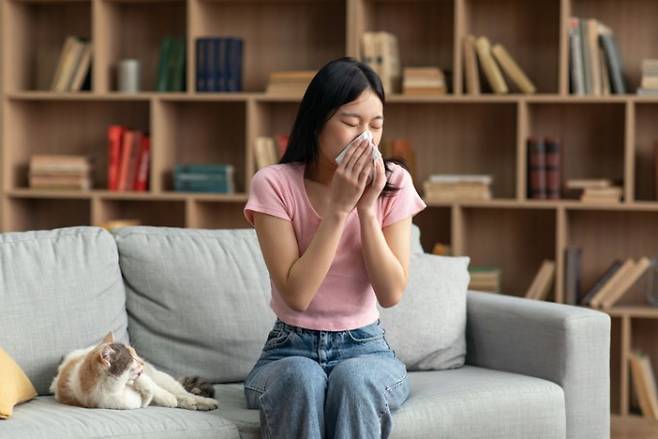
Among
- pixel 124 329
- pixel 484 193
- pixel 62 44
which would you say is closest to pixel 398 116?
pixel 484 193

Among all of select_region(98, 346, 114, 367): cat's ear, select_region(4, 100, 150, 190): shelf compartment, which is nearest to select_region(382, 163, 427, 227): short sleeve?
select_region(98, 346, 114, 367): cat's ear

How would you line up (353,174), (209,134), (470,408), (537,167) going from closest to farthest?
1. (353,174)
2. (470,408)
3. (537,167)
4. (209,134)

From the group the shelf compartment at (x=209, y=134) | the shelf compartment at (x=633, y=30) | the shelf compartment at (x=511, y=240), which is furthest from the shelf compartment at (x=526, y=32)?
the shelf compartment at (x=209, y=134)

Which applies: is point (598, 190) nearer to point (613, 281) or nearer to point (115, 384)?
point (613, 281)

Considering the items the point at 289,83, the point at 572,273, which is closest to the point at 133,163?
the point at 289,83

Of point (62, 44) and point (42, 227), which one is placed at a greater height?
point (62, 44)

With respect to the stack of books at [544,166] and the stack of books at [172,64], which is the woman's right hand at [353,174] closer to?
the stack of books at [544,166]

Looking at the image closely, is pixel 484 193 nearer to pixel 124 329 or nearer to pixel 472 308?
pixel 472 308

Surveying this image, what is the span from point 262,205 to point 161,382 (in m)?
0.48

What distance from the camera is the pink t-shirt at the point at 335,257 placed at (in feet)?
7.56

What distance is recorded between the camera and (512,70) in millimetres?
4250

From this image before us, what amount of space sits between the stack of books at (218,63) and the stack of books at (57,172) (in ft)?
2.08

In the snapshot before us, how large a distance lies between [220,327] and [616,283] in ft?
6.67

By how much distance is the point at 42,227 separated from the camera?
15.8 ft
